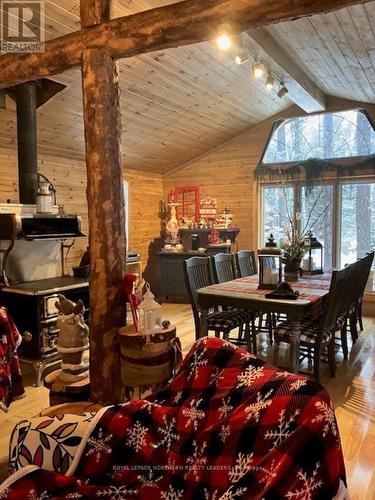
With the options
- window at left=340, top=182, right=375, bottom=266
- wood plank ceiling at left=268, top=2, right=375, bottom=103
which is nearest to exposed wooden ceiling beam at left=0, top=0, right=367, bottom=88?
wood plank ceiling at left=268, top=2, right=375, bottom=103

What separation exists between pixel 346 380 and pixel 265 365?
236 cm

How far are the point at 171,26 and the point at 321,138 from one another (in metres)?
4.39

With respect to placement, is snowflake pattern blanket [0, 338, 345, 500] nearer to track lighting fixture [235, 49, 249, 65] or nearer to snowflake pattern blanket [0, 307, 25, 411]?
snowflake pattern blanket [0, 307, 25, 411]

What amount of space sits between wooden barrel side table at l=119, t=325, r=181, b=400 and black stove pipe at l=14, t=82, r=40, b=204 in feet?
7.22

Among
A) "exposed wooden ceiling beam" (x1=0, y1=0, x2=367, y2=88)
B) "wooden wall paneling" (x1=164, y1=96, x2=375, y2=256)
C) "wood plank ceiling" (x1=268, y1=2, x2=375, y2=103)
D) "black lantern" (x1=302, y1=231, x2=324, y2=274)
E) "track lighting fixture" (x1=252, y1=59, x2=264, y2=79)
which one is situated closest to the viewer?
"exposed wooden ceiling beam" (x1=0, y1=0, x2=367, y2=88)

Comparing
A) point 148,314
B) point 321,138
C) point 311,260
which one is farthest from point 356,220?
point 148,314

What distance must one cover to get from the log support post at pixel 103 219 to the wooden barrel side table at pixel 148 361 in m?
0.24

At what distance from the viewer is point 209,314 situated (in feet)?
12.6

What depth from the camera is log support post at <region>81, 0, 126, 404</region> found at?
2.30 meters

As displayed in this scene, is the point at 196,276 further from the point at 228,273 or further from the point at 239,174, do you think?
the point at 239,174

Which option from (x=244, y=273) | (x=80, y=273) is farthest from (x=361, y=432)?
(x=80, y=273)

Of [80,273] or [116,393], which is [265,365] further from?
[80,273]

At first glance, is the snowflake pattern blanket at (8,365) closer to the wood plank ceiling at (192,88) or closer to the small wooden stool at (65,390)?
the small wooden stool at (65,390)

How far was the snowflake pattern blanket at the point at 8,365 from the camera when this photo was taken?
7.29ft
